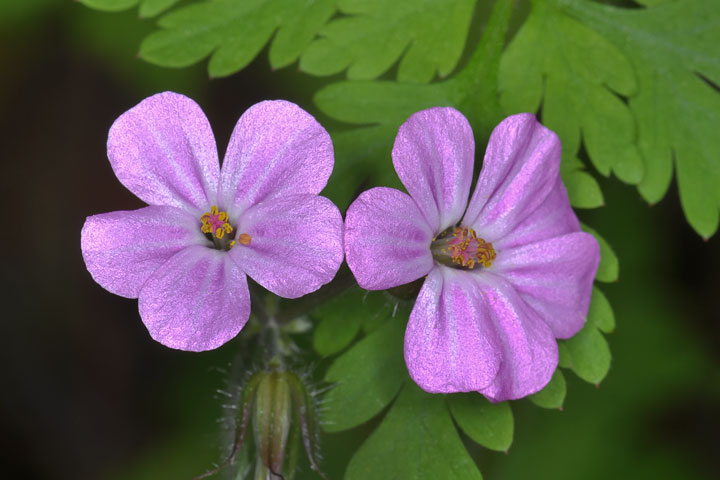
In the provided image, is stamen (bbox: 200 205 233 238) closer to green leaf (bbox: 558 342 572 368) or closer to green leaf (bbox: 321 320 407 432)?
green leaf (bbox: 321 320 407 432)

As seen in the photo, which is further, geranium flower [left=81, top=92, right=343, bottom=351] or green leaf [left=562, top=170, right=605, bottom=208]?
green leaf [left=562, top=170, right=605, bottom=208]

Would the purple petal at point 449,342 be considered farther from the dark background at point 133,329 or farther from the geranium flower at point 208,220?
the dark background at point 133,329

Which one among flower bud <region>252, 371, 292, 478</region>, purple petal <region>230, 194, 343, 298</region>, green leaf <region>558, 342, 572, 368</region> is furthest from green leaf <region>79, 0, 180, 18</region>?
green leaf <region>558, 342, 572, 368</region>

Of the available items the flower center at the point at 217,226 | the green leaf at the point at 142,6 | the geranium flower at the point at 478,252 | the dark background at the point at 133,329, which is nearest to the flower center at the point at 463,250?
the geranium flower at the point at 478,252

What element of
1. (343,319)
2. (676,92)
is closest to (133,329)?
(343,319)

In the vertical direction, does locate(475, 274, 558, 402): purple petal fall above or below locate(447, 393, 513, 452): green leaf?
above

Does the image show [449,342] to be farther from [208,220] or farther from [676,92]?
[676,92]

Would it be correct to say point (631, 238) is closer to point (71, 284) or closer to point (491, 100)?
point (491, 100)
